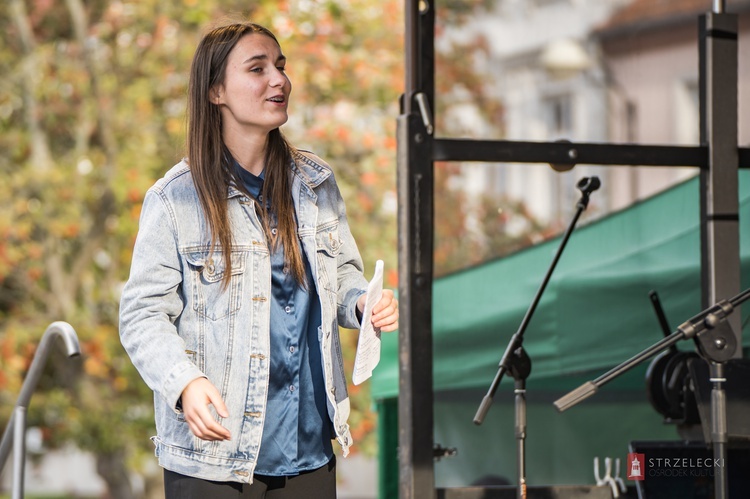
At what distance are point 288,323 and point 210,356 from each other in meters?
0.18

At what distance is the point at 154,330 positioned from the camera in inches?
89.9

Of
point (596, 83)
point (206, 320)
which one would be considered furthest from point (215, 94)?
point (596, 83)

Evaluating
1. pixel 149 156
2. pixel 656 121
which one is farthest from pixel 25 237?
pixel 656 121

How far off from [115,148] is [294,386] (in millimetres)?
7076

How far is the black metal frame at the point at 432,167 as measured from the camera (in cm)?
256

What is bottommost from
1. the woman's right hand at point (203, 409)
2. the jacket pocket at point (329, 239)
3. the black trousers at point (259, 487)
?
the black trousers at point (259, 487)

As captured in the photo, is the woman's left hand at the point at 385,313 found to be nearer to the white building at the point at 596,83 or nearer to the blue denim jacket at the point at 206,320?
the blue denim jacket at the point at 206,320

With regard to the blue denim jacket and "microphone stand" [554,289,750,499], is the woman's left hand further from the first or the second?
"microphone stand" [554,289,750,499]

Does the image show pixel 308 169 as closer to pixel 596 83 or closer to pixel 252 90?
pixel 252 90

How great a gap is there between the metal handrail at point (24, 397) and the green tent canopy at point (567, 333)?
4.20ft

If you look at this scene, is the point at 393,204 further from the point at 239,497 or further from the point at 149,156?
the point at 239,497

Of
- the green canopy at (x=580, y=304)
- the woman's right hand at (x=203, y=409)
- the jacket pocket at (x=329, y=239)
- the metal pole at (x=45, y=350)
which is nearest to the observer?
the woman's right hand at (x=203, y=409)

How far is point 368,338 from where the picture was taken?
2412 mm

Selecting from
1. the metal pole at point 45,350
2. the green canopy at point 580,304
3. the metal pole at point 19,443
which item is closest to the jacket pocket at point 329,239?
the metal pole at point 45,350
